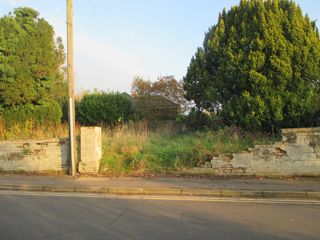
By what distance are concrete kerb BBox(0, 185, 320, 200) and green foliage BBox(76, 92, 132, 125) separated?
11074mm

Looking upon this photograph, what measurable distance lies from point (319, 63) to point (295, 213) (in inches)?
352

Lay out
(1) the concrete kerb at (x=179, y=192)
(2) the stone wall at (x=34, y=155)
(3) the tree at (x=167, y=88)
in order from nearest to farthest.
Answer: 1. (1) the concrete kerb at (x=179, y=192)
2. (2) the stone wall at (x=34, y=155)
3. (3) the tree at (x=167, y=88)

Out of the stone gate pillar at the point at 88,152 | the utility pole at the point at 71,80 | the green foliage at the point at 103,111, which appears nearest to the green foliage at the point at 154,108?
the green foliage at the point at 103,111

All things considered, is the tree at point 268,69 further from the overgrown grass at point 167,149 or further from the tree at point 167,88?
the tree at point 167,88

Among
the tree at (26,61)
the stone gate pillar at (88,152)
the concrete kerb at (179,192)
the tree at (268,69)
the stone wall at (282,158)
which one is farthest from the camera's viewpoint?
the tree at (26,61)

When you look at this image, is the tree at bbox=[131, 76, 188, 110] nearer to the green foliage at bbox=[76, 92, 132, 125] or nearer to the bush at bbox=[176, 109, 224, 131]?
the green foliage at bbox=[76, 92, 132, 125]

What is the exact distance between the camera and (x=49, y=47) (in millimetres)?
21531

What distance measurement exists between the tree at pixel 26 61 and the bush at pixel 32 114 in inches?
13.5

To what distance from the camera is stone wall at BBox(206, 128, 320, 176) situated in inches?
481

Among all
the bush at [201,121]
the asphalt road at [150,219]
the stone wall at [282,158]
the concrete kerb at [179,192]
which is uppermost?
the bush at [201,121]

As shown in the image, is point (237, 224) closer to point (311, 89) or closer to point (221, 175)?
point (221, 175)

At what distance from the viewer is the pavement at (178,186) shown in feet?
33.3

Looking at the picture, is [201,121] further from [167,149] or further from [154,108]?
[154,108]

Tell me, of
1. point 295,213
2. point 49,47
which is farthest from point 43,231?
point 49,47
